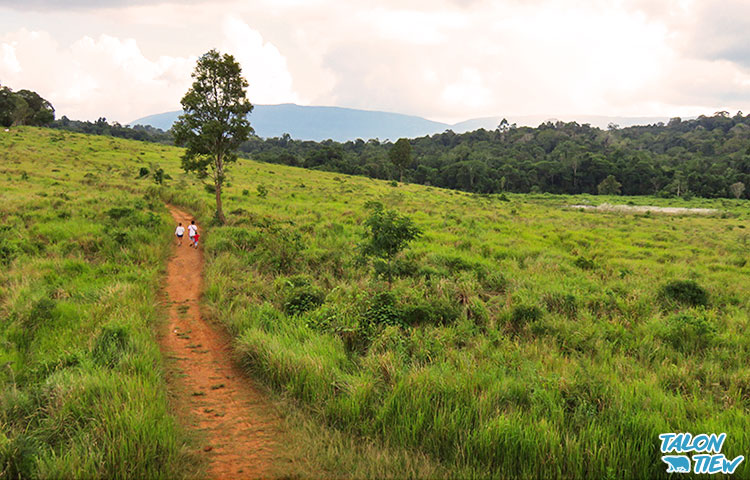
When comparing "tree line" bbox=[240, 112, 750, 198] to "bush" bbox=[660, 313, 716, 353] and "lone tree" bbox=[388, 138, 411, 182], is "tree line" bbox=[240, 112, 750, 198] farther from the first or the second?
"bush" bbox=[660, 313, 716, 353]

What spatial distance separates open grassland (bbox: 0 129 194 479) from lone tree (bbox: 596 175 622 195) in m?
97.1

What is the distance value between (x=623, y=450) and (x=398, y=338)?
4.26m

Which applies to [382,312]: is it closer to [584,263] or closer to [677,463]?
[677,463]

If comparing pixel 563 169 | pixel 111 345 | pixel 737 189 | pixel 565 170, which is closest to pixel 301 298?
pixel 111 345

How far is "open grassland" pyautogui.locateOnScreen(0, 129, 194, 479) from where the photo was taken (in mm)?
4555

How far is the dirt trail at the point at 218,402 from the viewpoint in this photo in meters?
5.09

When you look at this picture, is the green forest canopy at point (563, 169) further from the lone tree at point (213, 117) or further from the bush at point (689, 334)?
the bush at point (689, 334)

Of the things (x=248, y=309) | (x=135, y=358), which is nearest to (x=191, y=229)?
(x=248, y=309)

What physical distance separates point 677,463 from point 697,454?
36 cm

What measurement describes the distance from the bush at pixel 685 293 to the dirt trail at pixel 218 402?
12914 mm

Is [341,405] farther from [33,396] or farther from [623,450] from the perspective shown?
[33,396]

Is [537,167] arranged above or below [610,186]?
above

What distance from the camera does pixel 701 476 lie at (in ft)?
14.1

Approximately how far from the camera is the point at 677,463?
446cm
